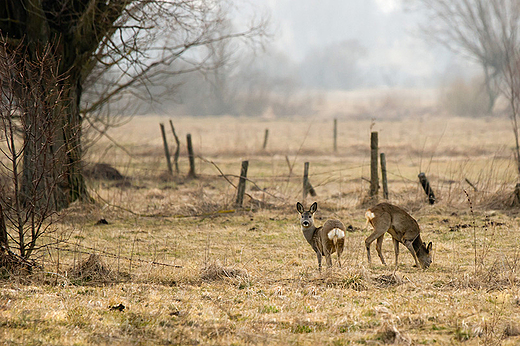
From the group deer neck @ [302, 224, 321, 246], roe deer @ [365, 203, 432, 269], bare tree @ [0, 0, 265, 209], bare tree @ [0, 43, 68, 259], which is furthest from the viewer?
bare tree @ [0, 0, 265, 209]

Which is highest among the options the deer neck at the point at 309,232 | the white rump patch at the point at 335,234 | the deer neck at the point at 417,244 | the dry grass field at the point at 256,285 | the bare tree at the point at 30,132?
the bare tree at the point at 30,132

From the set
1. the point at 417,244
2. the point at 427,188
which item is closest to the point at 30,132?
the point at 417,244

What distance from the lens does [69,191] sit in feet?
41.2

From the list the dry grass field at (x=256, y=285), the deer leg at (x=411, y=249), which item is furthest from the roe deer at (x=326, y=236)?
the deer leg at (x=411, y=249)

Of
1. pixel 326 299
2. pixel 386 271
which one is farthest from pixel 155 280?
pixel 386 271

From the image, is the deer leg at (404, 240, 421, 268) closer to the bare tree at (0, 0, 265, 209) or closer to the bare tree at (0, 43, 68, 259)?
the bare tree at (0, 43, 68, 259)

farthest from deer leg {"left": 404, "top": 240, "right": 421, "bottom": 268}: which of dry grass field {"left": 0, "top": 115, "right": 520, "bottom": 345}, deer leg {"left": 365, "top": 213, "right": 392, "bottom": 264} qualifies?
deer leg {"left": 365, "top": 213, "right": 392, "bottom": 264}

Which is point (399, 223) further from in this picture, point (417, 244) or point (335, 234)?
point (335, 234)

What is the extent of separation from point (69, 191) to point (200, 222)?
3278mm

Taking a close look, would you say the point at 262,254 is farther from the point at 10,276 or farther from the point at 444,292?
the point at 10,276

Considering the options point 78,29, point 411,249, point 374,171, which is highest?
point 78,29

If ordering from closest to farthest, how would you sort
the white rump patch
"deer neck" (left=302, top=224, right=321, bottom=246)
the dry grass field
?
the dry grass field < the white rump patch < "deer neck" (left=302, top=224, right=321, bottom=246)

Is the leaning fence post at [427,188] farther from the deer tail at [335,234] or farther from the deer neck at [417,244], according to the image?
the deer tail at [335,234]

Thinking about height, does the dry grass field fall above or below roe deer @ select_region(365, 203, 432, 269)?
below
